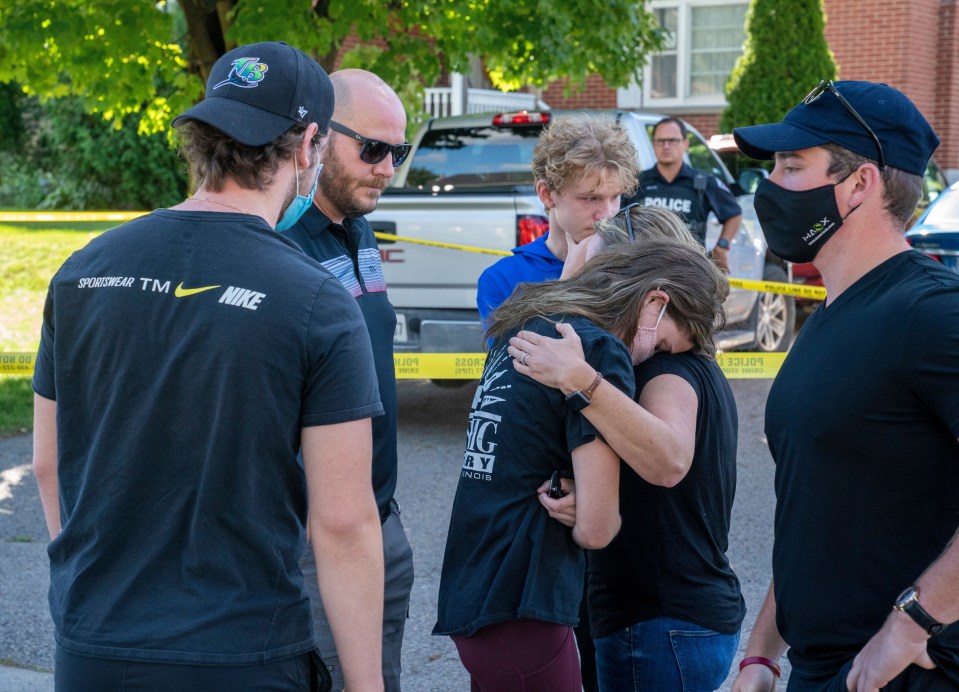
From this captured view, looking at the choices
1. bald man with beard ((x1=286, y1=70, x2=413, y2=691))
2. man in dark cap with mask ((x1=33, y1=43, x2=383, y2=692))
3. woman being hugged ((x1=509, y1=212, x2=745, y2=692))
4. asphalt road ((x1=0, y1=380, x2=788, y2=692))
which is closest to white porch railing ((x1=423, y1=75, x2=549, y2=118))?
asphalt road ((x1=0, y1=380, x2=788, y2=692))

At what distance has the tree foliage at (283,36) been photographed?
8078 millimetres

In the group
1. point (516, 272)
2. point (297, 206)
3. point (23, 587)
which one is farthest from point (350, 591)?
point (23, 587)

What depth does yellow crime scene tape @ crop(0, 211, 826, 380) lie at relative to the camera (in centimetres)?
726

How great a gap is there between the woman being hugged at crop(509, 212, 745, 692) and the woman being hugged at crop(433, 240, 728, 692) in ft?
0.31

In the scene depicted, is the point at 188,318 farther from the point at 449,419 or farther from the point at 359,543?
the point at 449,419

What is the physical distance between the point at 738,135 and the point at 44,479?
168 cm

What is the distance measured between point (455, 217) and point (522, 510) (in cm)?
505

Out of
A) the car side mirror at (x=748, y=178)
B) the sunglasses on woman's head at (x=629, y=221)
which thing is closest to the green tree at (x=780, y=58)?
the car side mirror at (x=748, y=178)

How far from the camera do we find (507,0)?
8.23m

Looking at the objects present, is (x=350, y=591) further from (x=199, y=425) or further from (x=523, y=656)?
(x=523, y=656)

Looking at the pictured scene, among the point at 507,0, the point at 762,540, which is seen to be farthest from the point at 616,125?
the point at 507,0

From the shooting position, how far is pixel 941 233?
7094mm

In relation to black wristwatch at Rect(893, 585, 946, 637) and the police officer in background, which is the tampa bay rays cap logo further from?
the police officer in background

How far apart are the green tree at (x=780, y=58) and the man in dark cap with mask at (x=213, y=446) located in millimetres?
14440
